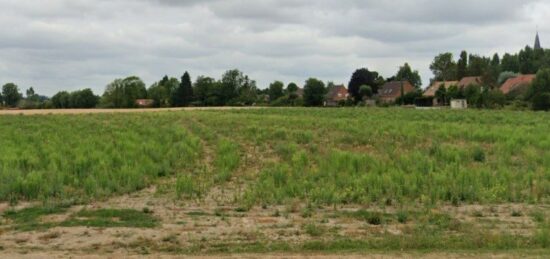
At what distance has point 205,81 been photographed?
13750 cm

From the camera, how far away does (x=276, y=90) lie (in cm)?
14988

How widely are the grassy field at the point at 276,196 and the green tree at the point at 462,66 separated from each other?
126099 mm

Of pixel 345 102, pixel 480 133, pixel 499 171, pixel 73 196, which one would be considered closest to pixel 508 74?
pixel 345 102

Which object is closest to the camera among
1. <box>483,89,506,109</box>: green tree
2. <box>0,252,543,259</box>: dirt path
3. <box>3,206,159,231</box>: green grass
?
<box>0,252,543,259</box>: dirt path

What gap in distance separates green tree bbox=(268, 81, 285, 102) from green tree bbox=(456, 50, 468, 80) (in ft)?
147

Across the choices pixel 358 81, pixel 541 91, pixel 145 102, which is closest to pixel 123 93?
pixel 145 102

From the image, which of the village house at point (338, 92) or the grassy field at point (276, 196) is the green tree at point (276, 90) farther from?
the grassy field at point (276, 196)

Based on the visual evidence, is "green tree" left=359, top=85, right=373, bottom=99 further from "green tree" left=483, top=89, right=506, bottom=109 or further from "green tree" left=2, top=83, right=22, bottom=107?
"green tree" left=2, top=83, right=22, bottom=107

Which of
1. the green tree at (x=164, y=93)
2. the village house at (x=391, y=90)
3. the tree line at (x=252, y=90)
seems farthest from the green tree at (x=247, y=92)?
Answer: the village house at (x=391, y=90)

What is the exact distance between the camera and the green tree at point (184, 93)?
426 feet

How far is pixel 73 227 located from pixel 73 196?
3.48 metres

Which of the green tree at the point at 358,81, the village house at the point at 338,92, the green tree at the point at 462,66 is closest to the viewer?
the green tree at the point at 358,81

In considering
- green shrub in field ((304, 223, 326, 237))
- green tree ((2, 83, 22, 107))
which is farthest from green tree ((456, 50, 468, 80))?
green shrub in field ((304, 223, 326, 237))

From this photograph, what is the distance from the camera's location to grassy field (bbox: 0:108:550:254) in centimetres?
982
